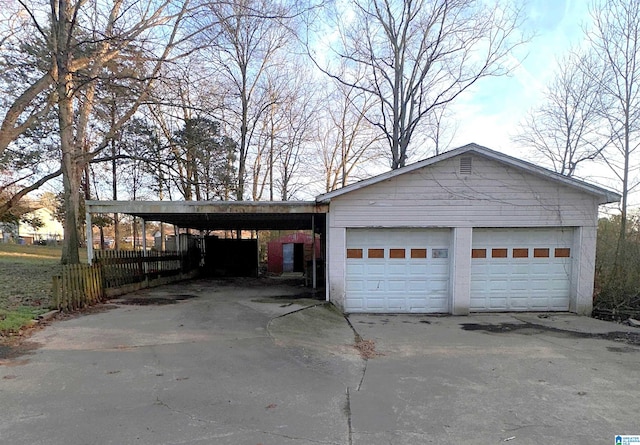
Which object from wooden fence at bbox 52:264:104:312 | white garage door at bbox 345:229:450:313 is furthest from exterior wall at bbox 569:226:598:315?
wooden fence at bbox 52:264:104:312

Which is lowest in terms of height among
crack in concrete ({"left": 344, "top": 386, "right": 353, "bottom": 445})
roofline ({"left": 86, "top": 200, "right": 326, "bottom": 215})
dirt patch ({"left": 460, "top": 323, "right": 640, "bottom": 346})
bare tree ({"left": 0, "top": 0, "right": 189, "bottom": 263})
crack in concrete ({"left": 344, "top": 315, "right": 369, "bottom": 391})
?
dirt patch ({"left": 460, "top": 323, "right": 640, "bottom": 346})

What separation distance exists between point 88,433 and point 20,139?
671 inches

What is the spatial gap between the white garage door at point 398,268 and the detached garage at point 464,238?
3 centimetres

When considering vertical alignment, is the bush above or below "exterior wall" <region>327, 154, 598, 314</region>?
below

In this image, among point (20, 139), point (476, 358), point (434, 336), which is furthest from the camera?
point (20, 139)

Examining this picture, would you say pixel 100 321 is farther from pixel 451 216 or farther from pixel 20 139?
pixel 20 139

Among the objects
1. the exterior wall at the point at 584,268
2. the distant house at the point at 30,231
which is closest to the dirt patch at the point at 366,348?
the exterior wall at the point at 584,268

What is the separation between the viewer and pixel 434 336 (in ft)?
24.3

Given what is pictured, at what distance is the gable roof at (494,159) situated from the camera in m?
9.20

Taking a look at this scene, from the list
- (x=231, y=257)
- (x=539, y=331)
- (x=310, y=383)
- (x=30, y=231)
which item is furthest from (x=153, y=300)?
(x=30, y=231)

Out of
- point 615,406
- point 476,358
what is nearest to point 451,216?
point 476,358

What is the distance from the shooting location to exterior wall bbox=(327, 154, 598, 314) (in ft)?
31.3

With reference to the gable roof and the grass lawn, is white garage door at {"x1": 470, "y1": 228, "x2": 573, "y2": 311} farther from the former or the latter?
the grass lawn

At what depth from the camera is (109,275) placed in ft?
33.8
